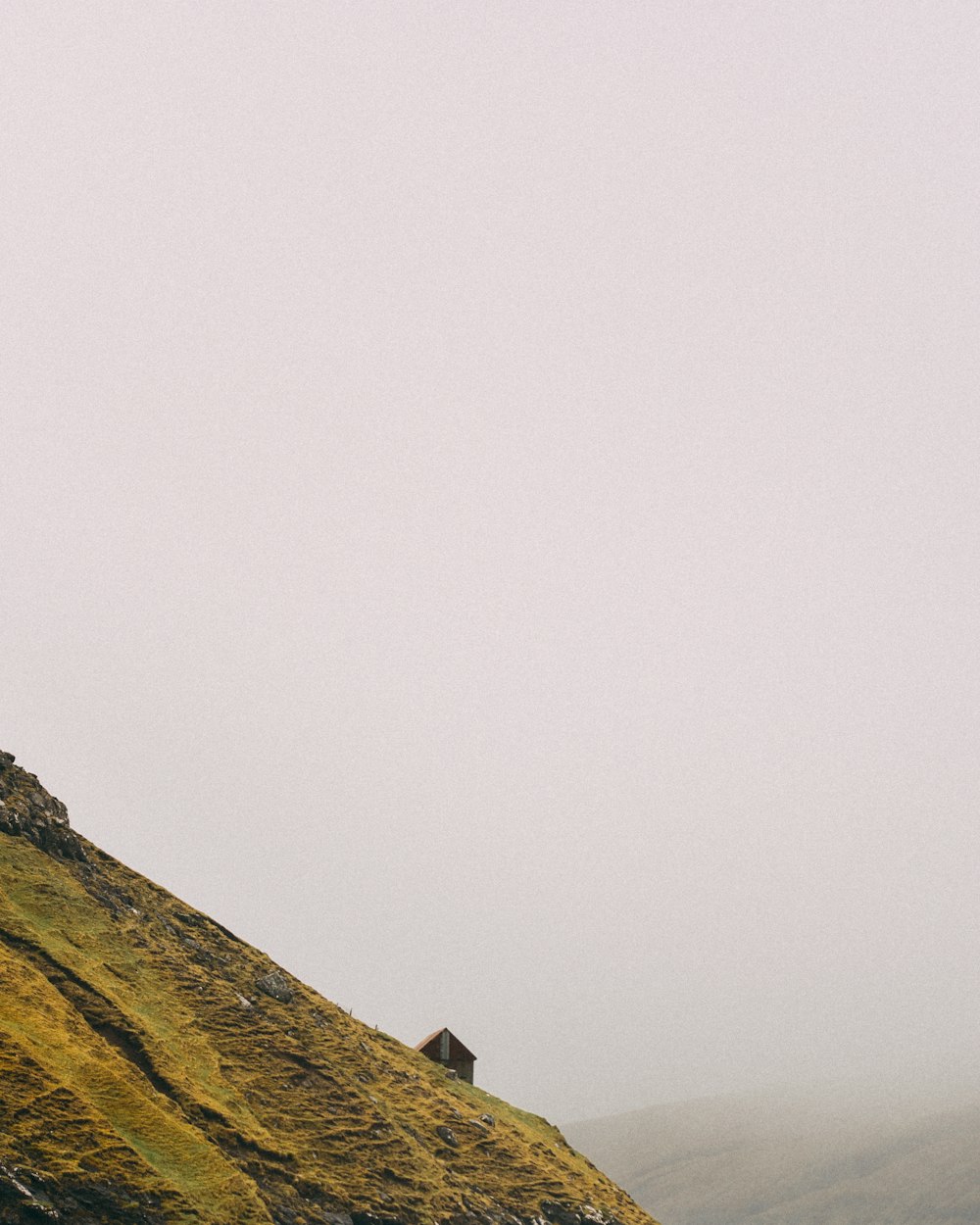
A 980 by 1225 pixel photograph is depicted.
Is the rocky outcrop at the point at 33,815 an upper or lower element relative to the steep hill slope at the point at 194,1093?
upper

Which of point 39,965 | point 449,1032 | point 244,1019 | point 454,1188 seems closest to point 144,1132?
point 39,965

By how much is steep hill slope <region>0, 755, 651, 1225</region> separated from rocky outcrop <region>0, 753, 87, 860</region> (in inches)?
7.2

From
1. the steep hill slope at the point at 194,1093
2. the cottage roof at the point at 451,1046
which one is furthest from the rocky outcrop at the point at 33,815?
the cottage roof at the point at 451,1046

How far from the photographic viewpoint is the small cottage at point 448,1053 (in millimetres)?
93500

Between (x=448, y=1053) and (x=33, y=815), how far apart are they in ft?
163

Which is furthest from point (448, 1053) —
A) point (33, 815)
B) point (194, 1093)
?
point (33, 815)

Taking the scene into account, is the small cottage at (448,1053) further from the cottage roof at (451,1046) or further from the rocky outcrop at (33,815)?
the rocky outcrop at (33,815)

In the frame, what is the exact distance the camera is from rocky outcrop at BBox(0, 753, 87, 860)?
223ft

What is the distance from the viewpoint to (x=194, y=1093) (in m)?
52.5

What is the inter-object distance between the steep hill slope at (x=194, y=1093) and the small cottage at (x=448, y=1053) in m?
6.41

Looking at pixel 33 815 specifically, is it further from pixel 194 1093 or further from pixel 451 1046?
pixel 451 1046

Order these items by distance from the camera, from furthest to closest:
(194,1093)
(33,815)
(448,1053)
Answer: (448,1053) → (33,815) → (194,1093)

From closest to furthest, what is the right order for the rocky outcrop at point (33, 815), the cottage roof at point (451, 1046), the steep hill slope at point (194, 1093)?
the steep hill slope at point (194, 1093) → the rocky outcrop at point (33, 815) → the cottage roof at point (451, 1046)

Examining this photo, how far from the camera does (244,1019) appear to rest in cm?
6631
